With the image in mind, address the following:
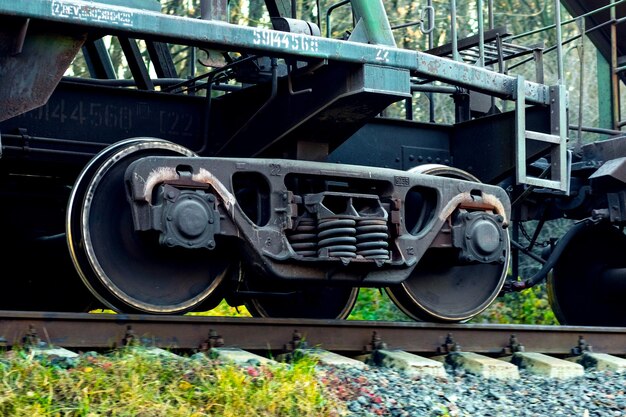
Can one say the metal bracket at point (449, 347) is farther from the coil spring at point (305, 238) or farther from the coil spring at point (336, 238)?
the coil spring at point (305, 238)

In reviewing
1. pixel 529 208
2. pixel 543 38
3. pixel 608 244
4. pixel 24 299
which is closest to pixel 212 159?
pixel 24 299

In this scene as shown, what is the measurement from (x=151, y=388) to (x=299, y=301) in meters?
2.57

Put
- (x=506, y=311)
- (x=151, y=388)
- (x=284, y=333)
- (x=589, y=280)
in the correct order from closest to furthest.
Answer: (x=151, y=388) < (x=284, y=333) < (x=589, y=280) < (x=506, y=311)

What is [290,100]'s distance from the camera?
224 inches

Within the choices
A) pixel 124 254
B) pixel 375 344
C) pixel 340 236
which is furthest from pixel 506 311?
pixel 124 254

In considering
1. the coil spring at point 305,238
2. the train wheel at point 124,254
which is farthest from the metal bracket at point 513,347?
the train wheel at point 124,254

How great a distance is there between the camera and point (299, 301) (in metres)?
6.38

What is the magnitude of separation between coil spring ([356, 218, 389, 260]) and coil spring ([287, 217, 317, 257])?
23cm

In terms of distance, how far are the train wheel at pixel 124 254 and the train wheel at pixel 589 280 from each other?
3.05 meters

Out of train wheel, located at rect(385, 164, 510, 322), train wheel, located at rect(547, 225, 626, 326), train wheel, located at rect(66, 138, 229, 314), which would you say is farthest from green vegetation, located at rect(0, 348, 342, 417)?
train wheel, located at rect(547, 225, 626, 326)

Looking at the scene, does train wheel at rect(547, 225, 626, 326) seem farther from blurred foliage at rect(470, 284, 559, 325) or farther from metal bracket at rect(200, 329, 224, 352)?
blurred foliage at rect(470, 284, 559, 325)

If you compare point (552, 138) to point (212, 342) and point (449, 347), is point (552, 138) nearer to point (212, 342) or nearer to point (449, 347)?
point (449, 347)

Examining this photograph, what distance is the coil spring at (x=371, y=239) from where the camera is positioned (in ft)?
17.6

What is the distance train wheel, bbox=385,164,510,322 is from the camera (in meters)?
5.96
